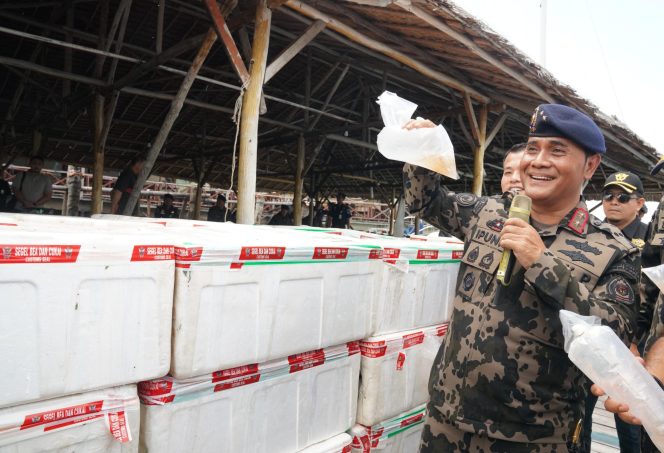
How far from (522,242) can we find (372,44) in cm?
369

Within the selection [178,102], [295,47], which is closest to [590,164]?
[295,47]

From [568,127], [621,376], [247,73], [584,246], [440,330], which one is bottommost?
[440,330]

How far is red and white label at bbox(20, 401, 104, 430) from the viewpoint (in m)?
1.08

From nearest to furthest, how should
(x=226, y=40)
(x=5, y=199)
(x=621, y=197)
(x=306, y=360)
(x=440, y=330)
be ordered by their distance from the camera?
(x=306, y=360) → (x=440, y=330) → (x=621, y=197) → (x=226, y=40) → (x=5, y=199)

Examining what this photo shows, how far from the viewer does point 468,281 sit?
71.3 inches

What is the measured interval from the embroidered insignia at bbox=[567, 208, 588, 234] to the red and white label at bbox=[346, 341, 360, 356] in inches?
40.0

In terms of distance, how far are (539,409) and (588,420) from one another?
168 centimetres

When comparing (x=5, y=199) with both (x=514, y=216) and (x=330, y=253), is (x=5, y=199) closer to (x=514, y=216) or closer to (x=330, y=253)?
(x=330, y=253)

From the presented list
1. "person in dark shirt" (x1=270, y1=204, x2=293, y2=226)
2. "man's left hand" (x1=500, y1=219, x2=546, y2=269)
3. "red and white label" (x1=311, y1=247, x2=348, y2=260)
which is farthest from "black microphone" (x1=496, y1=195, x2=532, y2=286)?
"person in dark shirt" (x1=270, y1=204, x2=293, y2=226)

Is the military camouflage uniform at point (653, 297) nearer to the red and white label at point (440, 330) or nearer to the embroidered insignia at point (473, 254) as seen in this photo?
the embroidered insignia at point (473, 254)

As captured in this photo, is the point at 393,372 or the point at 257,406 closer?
the point at 257,406

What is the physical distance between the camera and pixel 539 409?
1.56 m

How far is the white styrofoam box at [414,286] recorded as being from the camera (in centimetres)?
209

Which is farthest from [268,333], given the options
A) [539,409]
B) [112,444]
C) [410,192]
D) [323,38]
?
[323,38]
